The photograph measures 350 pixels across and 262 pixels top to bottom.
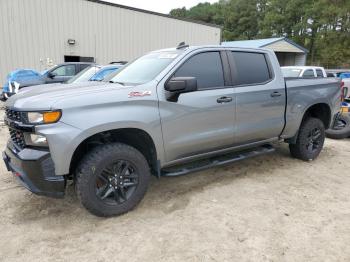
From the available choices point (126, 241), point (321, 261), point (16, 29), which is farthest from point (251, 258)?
point (16, 29)

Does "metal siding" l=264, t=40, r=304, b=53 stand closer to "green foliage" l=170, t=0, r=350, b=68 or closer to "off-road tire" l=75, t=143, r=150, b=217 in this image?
"green foliage" l=170, t=0, r=350, b=68

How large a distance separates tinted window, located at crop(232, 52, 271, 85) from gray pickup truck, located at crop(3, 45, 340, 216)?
16 mm

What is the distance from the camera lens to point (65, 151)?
289cm

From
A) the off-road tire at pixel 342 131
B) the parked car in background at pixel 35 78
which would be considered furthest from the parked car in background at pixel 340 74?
the parked car in background at pixel 35 78

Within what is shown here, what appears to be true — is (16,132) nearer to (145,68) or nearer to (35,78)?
(145,68)

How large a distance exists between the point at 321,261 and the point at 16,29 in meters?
17.3

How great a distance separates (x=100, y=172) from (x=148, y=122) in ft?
2.40

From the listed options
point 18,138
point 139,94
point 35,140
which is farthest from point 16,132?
point 139,94

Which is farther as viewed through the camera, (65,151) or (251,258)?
(65,151)

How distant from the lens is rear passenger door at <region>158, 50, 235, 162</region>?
140 inches

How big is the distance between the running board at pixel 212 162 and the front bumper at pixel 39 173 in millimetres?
1235

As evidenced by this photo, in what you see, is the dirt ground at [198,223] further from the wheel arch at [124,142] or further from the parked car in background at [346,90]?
the parked car in background at [346,90]

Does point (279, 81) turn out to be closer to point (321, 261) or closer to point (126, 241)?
point (321, 261)

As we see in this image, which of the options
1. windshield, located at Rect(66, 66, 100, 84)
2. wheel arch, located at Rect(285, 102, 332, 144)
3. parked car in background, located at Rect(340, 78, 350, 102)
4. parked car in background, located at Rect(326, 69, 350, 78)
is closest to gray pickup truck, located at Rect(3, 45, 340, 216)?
wheel arch, located at Rect(285, 102, 332, 144)
